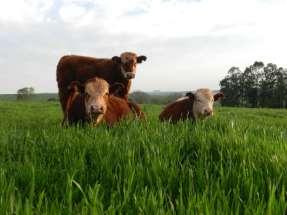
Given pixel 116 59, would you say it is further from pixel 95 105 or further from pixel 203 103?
pixel 95 105

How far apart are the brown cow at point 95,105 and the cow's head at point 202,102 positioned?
162 cm

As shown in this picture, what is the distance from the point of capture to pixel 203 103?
1138 cm

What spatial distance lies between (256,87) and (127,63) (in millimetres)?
82359

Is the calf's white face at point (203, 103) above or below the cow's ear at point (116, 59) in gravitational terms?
below

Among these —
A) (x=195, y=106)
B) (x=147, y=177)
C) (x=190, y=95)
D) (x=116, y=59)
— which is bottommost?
(x=147, y=177)

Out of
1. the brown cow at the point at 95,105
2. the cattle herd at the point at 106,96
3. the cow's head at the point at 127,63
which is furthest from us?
the cow's head at the point at 127,63

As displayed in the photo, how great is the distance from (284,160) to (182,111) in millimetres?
7781

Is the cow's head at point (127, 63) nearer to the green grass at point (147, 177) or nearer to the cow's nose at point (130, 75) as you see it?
the cow's nose at point (130, 75)

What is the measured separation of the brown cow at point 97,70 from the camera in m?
14.3

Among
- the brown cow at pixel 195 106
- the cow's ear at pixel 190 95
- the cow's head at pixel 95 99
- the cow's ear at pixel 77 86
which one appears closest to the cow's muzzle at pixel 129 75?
the brown cow at pixel 195 106

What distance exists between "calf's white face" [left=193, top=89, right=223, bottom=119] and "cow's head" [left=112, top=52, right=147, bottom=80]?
298 cm

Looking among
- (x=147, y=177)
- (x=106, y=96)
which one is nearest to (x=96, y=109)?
(x=106, y=96)

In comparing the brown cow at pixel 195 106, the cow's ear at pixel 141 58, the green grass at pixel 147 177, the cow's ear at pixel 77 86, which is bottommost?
the green grass at pixel 147 177

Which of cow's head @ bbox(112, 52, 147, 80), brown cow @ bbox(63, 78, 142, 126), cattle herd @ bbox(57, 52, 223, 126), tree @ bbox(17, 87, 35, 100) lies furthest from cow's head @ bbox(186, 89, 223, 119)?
tree @ bbox(17, 87, 35, 100)
